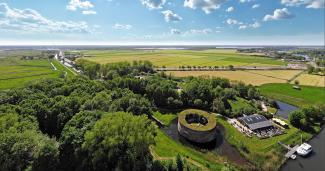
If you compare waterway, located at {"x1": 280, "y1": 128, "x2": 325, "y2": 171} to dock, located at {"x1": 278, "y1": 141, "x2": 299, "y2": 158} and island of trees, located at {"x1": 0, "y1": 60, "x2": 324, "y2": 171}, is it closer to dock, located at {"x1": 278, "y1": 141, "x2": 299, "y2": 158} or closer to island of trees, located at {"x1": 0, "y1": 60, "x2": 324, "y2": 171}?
dock, located at {"x1": 278, "y1": 141, "x2": 299, "y2": 158}

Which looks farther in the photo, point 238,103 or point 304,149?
point 238,103

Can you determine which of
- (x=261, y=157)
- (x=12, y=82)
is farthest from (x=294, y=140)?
(x=12, y=82)

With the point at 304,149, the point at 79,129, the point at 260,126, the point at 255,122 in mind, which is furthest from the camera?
the point at 255,122

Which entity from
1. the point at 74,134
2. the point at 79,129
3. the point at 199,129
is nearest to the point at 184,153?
the point at 199,129

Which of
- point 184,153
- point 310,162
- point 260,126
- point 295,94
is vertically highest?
point 295,94

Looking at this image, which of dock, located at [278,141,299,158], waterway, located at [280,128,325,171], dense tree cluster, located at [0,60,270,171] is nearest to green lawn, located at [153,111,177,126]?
dense tree cluster, located at [0,60,270,171]

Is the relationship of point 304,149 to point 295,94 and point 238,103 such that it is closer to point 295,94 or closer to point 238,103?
point 238,103

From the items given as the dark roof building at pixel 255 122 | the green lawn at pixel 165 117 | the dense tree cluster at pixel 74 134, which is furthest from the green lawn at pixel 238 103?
the dense tree cluster at pixel 74 134
